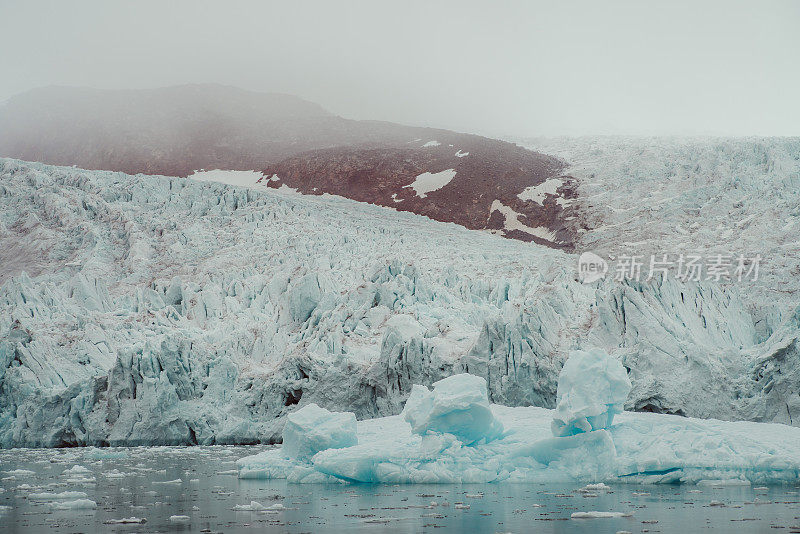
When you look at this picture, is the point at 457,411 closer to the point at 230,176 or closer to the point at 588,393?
the point at 588,393

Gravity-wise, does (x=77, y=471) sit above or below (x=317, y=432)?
below

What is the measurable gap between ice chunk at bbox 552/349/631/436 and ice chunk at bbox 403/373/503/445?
3.33 ft

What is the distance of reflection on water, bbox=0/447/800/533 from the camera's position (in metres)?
6.62

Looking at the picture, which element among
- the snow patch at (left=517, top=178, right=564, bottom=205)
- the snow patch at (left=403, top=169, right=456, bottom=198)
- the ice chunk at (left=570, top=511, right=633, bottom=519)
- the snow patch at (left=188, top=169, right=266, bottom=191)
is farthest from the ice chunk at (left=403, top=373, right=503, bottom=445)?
the snow patch at (left=188, top=169, right=266, bottom=191)

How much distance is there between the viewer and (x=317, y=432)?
11039 millimetres

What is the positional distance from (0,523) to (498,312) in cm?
1585

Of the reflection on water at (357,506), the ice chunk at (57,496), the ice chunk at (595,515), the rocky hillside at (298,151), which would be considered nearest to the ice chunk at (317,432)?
the reflection on water at (357,506)

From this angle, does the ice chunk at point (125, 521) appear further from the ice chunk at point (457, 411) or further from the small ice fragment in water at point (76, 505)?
the ice chunk at point (457, 411)

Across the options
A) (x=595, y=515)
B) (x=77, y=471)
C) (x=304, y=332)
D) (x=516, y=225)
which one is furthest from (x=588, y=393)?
(x=516, y=225)

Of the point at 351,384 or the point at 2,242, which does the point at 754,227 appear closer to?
the point at 351,384

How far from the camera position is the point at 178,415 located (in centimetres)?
1848

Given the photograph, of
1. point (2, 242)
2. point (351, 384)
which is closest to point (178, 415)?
point (351, 384)

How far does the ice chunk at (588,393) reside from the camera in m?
9.84

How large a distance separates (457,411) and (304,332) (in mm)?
11777
